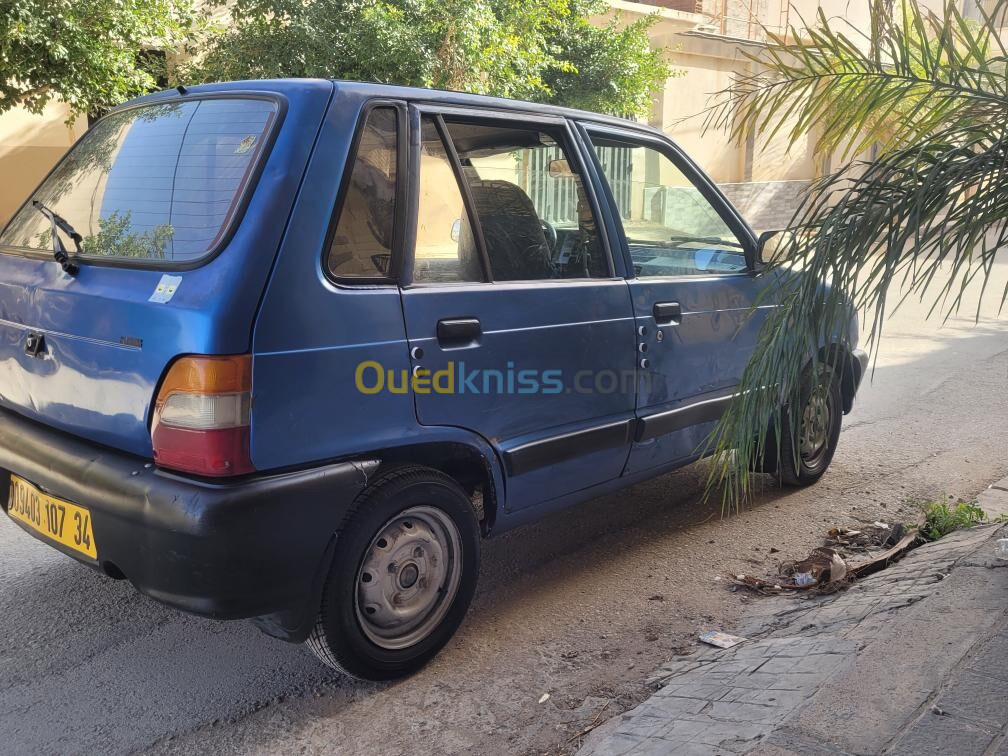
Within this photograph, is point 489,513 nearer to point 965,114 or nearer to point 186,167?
point 186,167

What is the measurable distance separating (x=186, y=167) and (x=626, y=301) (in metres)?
1.67

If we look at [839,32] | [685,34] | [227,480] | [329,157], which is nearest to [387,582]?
[227,480]

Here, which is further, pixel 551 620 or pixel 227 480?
pixel 551 620

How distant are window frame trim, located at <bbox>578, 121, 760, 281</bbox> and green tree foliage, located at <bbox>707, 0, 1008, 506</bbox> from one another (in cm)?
79

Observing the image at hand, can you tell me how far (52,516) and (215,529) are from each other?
0.76 metres

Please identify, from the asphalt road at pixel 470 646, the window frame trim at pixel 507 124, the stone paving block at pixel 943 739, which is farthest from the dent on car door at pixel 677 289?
the stone paving block at pixel 943 739

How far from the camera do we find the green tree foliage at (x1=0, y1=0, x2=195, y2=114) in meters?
8.00

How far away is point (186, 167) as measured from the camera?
278 cm

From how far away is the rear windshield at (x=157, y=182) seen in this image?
2.62m

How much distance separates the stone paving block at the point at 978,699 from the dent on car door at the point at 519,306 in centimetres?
145

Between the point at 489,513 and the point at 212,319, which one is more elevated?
the point at 212,319

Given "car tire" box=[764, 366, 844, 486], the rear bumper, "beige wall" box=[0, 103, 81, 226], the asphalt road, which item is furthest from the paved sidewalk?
"beige wall" box=[0, 103, 81, 226]

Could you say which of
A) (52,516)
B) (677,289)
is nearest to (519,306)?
(677,289)

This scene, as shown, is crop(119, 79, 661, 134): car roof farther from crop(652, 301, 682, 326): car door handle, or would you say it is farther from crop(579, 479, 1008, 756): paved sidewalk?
crop(579, 479, 1008, 756): paved sidewalk
